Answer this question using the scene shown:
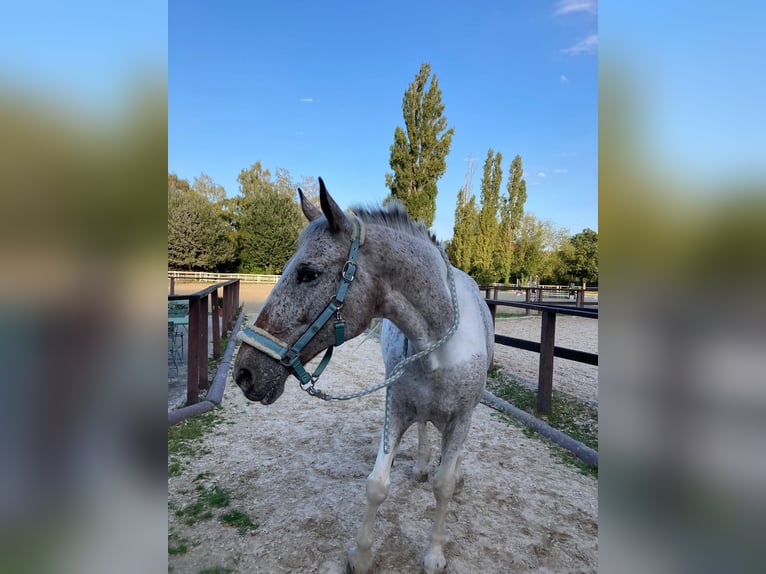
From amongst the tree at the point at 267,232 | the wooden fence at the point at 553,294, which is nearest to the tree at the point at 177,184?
the tree at the point at 267,232

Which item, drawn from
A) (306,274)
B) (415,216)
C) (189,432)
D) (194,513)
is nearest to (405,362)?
(306,274)

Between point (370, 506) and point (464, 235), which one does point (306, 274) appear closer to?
point (370, 506)

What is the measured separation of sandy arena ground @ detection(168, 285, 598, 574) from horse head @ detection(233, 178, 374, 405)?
1.02m

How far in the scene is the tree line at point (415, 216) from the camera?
2073 cm

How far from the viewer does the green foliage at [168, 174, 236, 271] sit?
23.7 metres

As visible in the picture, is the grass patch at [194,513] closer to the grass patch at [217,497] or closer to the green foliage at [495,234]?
the grass patch at [217,497]

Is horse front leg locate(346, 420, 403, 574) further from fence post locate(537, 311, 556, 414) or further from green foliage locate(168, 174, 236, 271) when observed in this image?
green foliage locate(168, 174, 236, 271)

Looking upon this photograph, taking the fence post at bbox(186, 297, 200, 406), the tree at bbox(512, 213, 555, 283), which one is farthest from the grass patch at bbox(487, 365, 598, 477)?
the tree at bbox(512, 213, 555, 283)

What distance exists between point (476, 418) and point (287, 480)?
2524mm
